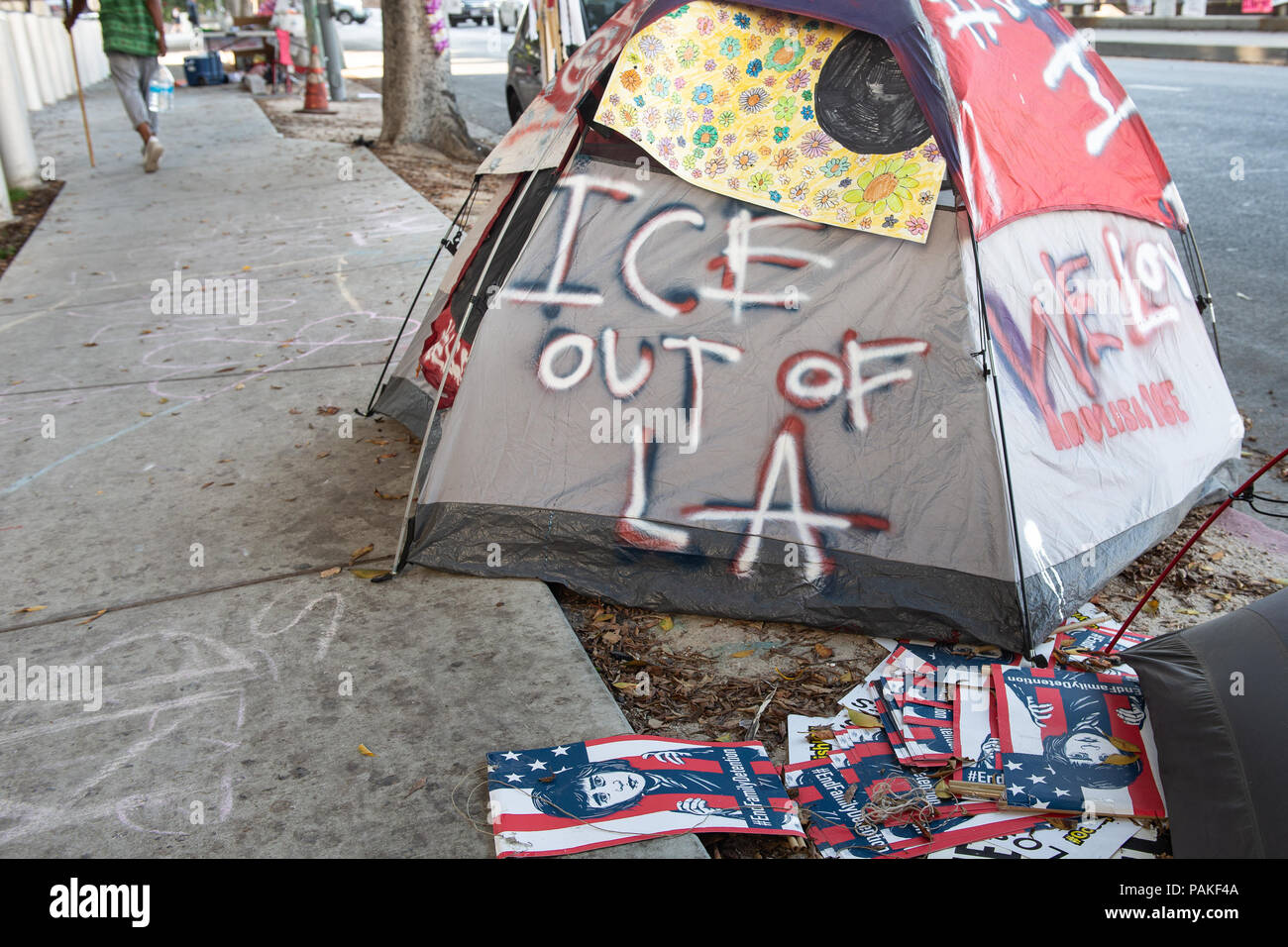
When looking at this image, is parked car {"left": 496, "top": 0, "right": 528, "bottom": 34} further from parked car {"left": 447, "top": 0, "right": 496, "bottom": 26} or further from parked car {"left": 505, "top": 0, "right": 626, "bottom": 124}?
parked car {"left": 505, "top": 0, "right": 626, "bottom": 124}

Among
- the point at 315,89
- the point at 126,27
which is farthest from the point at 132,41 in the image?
the point at 315,89

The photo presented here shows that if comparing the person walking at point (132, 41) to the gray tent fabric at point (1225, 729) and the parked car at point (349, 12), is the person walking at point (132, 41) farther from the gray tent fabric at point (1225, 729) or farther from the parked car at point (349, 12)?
the parked car at point (349, 12)

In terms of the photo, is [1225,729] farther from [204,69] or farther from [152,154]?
[204,69]

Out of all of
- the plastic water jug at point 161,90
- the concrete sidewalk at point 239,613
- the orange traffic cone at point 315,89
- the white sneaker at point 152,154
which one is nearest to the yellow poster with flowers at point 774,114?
the concrete sidewalk at point 239,613

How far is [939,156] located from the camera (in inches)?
119

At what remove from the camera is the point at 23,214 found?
9.12 meters

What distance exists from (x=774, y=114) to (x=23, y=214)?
8370 mm

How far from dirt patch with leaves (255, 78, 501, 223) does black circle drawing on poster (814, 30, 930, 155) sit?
11.6ft

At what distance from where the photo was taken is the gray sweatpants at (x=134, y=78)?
954 cm

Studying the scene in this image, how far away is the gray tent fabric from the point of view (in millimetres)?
2174

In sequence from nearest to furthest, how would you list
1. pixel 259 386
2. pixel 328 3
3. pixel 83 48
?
pixel 259 386 < pixel 328 3 < pixel 83 48
